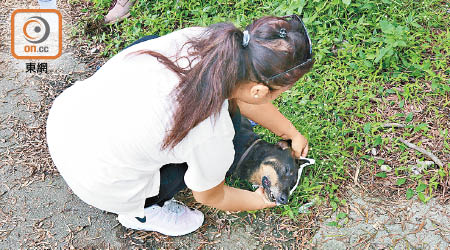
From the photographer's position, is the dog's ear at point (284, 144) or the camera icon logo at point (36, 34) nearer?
the dog's ear at point (284, 144)

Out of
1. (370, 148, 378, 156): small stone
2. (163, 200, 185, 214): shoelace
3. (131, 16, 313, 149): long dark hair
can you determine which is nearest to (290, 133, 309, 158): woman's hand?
(370, 148, 378, 156): small stone

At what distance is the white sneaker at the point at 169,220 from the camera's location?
8.41 ft

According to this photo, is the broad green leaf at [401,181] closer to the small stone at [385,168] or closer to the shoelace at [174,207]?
the small stone at [385,168]

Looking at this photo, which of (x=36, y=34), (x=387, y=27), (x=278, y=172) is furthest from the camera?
(x=36, y=34)

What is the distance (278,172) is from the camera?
248 cm

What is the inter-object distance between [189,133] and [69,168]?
685mm

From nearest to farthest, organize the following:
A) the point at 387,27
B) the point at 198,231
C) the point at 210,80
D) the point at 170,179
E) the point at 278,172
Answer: the point at 210,80, the point at 170,179, the point at 278,172, the point at 198,231, the point at 387,27

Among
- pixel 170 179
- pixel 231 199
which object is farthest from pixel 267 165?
pixel 170 179

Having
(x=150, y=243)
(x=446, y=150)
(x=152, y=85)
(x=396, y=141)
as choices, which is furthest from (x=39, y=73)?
(x=446, y=150)

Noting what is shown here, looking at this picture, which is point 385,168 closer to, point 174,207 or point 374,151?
point 374,151

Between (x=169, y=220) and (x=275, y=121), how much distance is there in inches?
35.4

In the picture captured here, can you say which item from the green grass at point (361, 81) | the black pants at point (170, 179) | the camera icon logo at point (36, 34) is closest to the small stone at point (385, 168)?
the green grass at point (361, 81)

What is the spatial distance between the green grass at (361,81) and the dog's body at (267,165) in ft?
0.78

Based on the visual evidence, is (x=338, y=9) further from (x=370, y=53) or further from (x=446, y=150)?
(x=446, y=150)
